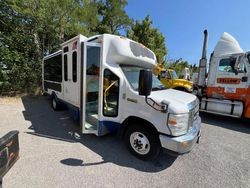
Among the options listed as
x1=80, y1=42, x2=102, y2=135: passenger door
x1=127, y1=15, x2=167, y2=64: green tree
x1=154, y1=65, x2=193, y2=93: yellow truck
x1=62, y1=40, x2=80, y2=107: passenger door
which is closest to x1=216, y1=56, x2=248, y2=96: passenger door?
x1=154, y1=65, x2=193, y2=93: yellow truck

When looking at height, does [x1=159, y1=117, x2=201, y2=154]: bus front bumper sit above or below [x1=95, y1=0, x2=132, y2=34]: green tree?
below

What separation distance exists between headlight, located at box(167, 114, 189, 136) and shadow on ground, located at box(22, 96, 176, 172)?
862 millimetres

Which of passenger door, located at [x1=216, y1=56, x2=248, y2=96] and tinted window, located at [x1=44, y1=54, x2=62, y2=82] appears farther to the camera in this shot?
tinted window, located at [x1=44, y1=54, x2=62, y2=82]

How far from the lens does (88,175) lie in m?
2.69

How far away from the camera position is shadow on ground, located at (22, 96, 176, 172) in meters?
3.09

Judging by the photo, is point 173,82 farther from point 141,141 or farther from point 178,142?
point 178,142

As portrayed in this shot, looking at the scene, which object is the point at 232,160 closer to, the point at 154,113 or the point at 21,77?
the point at 154,113

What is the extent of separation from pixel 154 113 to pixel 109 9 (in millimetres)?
22131

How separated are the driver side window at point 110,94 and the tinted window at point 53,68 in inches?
128

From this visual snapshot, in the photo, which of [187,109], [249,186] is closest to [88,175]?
[187,109]

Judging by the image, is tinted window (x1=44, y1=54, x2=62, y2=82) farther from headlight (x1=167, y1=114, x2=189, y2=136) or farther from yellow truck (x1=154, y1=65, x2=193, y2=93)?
yellow truck (x1=154, y1=65, x2=193, y2=93)

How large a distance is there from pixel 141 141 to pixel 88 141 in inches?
59.9

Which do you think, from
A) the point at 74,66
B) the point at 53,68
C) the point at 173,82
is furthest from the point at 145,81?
the point at 173,82

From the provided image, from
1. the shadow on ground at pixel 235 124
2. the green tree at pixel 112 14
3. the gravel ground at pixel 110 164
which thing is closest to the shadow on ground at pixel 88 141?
the gravel ground at pixel 110 164
